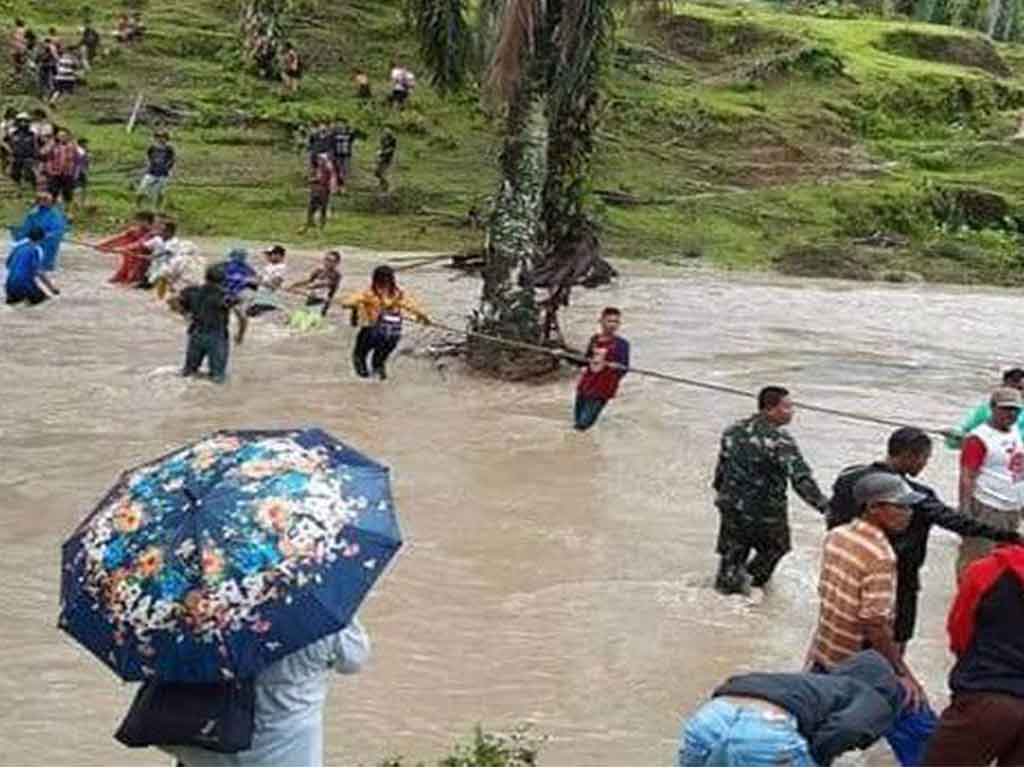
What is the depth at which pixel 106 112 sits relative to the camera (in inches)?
1303

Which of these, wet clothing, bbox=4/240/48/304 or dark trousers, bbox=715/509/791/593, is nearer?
dark trousers, bbox=715/509/791/593

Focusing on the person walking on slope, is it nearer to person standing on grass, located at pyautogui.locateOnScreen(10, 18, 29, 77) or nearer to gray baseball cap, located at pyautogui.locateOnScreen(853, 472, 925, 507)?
gray baseball cap, located at pyautogui.locateOnScreen(853, 472, 925, 507)

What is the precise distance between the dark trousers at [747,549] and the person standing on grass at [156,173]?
719 inches

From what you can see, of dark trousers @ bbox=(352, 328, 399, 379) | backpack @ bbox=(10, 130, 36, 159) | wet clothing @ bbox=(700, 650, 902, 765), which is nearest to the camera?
wet clothing @ bbox=(700, 650, 902, 765)

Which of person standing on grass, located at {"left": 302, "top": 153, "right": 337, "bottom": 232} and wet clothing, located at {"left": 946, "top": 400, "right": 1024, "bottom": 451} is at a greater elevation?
wet clothing, located at {"left": 946, "top": 400, "right": 1024, "bottom": 451}

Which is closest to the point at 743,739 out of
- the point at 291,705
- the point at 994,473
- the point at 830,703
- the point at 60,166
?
the point at 830,703

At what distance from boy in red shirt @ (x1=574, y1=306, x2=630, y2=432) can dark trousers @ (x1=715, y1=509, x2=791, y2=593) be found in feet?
13.3

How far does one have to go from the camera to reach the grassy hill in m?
29.8

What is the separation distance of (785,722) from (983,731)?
61.9 inches

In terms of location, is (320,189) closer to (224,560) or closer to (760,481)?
(760,481)

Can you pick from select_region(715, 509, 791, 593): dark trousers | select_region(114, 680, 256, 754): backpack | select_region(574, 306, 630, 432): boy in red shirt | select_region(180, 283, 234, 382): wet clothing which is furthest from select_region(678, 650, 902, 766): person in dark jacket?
select_region(180, 283, 234, 382): wet clothing

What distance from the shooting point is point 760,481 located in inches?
371

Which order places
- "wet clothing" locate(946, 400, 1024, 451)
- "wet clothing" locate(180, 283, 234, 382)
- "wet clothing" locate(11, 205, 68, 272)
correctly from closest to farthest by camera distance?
"wet clothing" locate(946, 400, 1024, 451)
"wet clothing" locate(180, 283, 234, 382)
"wet clothing" locate(11, 205, 68, 272)

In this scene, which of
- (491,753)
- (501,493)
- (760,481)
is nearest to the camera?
(491,753)
